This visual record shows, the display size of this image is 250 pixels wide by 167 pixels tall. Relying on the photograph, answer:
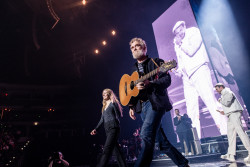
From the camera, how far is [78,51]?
46.9ft

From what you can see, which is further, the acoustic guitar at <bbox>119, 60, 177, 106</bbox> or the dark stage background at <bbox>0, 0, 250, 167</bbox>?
the dark stage background at <bbox>0, 0, 250, 167</bbox>

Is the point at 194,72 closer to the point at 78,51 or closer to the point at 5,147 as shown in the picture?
the point at 5,147

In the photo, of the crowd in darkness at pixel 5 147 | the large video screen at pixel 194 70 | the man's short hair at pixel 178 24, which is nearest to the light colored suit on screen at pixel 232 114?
the large video screen at pixel 194 70

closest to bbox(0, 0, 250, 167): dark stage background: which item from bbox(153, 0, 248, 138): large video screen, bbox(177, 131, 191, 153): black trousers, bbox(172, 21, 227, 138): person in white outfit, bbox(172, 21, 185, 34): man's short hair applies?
bbox(153, 0, 248, 138): large video screen

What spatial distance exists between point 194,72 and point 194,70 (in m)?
0.10

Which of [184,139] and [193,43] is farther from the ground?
[193,43]

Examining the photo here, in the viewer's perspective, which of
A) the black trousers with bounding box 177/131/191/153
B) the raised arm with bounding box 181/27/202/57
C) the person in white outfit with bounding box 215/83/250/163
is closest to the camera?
the person in white outfit with bounding box 215/83/250/163

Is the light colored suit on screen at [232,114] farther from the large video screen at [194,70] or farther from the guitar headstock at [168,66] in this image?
the guitar headstock at [168,66]

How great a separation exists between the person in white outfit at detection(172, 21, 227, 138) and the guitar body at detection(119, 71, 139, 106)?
5338 millimetres

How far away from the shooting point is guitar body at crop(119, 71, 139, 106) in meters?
2.55

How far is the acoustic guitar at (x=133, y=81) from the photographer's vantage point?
222cm

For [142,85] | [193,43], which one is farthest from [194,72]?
[142,85]

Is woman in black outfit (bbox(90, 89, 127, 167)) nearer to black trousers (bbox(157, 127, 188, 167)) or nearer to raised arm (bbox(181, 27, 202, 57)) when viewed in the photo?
black trousers (bbox(157, 127, 188, 167))

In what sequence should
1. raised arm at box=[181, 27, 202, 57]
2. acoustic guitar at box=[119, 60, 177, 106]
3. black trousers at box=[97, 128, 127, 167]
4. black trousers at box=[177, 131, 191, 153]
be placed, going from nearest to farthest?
acoustic guitar at box=[119, 60, 177, 106] → black trousers at box=[97, 128, 127, 167] → raised arm at box=[181, 27, 202, 57] → black trousers at box=[177, 131, 191, 153]
